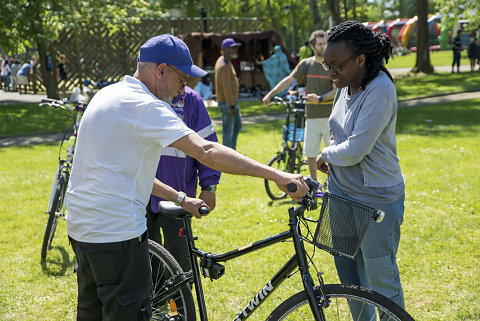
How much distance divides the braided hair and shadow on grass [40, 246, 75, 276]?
3843 mm

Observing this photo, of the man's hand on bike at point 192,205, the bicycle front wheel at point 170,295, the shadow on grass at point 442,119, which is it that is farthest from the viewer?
the shadow on grass at point 442,119

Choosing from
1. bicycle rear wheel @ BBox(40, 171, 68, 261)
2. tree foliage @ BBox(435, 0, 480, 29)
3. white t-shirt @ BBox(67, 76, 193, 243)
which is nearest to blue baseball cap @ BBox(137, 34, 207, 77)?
white t-shirt @ BBox(67, 76, 193, 243)

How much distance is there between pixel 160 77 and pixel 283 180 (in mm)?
838

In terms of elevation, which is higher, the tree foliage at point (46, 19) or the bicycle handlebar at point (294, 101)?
the tree foliage at point (46, 19)

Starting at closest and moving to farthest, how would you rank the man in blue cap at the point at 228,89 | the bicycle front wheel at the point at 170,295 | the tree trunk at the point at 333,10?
the bicycle front wheel at the point at 170,295, the man in blue cap at the point at 228,89, the tree trunk at the point at 333,10

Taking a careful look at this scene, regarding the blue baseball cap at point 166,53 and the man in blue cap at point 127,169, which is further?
the blue baseball cap at point 166,53

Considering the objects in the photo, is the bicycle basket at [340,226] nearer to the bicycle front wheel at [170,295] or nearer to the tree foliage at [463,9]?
the bicycle front wheel at [170,295]

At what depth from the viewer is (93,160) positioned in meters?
2.64

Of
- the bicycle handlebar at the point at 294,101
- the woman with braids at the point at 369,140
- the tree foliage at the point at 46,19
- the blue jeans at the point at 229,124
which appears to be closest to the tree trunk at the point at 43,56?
the tree foliage at the point at 46,19

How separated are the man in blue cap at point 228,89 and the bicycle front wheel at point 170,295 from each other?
6.89 m

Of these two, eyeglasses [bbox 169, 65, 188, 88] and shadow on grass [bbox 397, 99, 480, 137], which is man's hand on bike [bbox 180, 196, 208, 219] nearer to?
eyeglasses [bbox 169, 65, 188, 88]

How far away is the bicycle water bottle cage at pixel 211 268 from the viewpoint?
3166 millimetres

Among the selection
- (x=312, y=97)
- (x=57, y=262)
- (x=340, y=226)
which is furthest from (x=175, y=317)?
(x=312, y=97)

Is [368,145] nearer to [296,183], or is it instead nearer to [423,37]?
[296,183]
